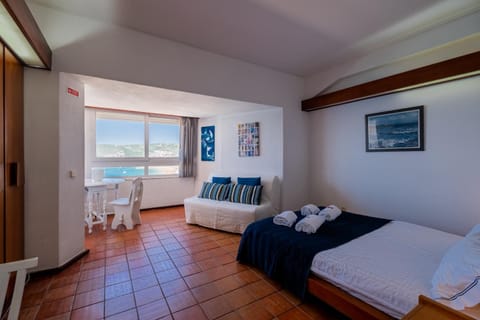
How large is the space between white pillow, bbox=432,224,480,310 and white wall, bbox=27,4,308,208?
2657mm

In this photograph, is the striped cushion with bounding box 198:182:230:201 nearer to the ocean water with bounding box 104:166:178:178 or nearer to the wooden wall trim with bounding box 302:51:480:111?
the ocean water with bounding box 104:166:178:178

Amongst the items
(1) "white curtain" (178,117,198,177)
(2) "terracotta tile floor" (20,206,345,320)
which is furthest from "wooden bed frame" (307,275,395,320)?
(1) "white curtain" (178,117,198,177)

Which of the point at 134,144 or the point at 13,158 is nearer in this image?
the point at 13,158

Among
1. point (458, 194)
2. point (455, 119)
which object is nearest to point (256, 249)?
point (458, 194)

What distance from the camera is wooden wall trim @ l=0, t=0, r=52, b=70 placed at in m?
1.43

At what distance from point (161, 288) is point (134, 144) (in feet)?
12.2

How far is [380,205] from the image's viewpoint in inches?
126

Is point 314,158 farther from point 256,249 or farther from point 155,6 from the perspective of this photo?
point 155,6

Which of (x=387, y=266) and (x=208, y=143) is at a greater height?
(x=208, y=143)

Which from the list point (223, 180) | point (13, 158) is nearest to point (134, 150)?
point (223, 180)

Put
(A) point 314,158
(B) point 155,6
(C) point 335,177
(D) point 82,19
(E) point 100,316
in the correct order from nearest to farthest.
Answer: (E) point 100,316
(B) point 155,6
(D) point 82,19
(C) point 335,177
(A) point 314,158

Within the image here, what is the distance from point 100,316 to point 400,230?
10.1ft

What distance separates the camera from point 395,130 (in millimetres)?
3012

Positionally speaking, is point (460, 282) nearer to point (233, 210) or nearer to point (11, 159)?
point (233, 210)
